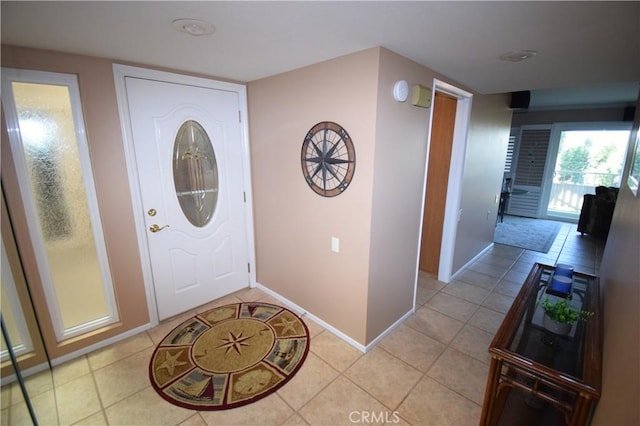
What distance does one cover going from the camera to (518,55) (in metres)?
1.93

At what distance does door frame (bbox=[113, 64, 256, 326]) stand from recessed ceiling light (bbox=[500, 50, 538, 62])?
224 cm

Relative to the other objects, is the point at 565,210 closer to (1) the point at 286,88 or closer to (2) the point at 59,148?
(1) the point at 286,88

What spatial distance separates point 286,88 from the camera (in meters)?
2.48

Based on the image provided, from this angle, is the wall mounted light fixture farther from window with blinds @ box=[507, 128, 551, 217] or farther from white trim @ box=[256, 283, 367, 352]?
window with blinds @ box=[507, 128, 551, 217]

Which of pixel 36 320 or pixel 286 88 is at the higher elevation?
pixel 286 88

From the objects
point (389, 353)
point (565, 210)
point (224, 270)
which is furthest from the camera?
point (565, 210)

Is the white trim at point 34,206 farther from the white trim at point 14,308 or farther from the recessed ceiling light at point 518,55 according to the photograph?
the recessed ceiling light at point 518,55

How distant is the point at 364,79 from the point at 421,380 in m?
2.16

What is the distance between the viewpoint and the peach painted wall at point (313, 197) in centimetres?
202

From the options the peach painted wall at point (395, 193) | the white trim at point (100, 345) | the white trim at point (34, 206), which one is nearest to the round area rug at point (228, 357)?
the white trim at point (100, 345)

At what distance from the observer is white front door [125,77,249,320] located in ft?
7.84

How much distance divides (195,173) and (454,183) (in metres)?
2.78

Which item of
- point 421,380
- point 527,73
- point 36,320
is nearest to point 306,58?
point 527,73

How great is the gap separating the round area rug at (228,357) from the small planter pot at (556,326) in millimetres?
1653
